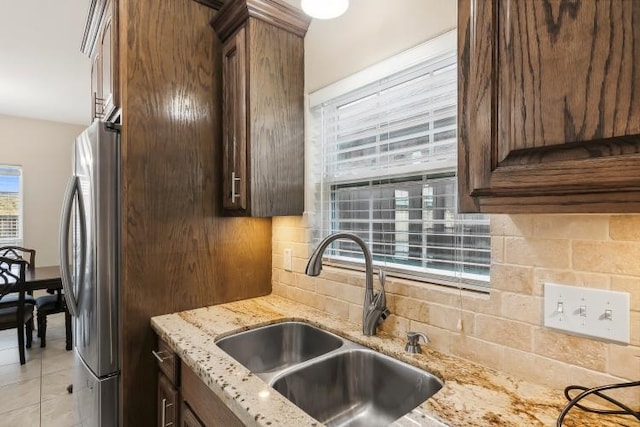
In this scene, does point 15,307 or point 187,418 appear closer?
point 187,418

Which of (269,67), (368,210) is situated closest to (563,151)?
(368,210)

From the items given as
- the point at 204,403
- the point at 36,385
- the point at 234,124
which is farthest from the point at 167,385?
the point at 36,385

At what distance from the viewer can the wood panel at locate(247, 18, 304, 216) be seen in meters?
1.51

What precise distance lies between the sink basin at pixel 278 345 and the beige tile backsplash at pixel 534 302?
0.32 m

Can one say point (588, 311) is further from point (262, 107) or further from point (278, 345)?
point (262, 107)

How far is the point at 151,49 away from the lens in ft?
4.87

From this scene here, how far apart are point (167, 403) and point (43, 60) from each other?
3.18 metres

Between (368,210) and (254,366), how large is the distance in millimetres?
829

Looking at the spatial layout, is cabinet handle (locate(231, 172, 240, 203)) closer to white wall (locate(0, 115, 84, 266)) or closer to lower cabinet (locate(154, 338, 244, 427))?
lower cabinet (locate(154, 338, 244, 427))

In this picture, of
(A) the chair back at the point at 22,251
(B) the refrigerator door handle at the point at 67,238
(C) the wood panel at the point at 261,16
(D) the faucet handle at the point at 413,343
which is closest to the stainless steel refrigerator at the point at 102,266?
(B) the refrigerator door handle at the point at 67,238

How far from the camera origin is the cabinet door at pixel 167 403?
126cm

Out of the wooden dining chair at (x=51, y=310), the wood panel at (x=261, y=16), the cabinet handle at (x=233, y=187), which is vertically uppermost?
the wood panel at (x=261, y=16)

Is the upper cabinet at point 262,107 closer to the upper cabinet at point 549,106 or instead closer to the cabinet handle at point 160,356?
the cabinet handle at point 160,356

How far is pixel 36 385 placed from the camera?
8.47 ft
